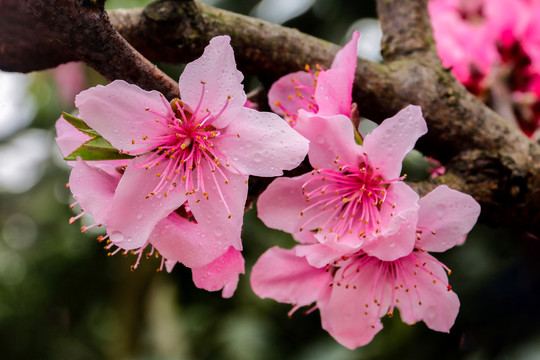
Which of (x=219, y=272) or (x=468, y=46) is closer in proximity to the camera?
(x=219, y=272)

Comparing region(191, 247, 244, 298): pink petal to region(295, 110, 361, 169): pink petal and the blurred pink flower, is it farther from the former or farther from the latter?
the blurred pink flower

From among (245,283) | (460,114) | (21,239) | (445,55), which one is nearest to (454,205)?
(460,114)

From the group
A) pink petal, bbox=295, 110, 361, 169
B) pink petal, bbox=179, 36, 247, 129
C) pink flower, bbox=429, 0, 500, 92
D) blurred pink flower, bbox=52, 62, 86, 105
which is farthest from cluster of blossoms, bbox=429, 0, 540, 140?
blurred pink flower, bbox=52, 62, 86, 105

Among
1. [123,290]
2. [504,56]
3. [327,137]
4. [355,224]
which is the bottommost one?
[123,290]

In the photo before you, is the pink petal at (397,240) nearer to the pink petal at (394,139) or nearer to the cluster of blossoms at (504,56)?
the pink petal at (394,139)

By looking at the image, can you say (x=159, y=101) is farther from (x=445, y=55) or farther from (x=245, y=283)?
(x=245, y=283)

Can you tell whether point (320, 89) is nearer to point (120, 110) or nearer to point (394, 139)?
point (394, 139)

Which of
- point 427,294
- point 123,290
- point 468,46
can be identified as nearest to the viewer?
point 427,294

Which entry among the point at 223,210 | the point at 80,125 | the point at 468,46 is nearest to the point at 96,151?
the point at 80,125
